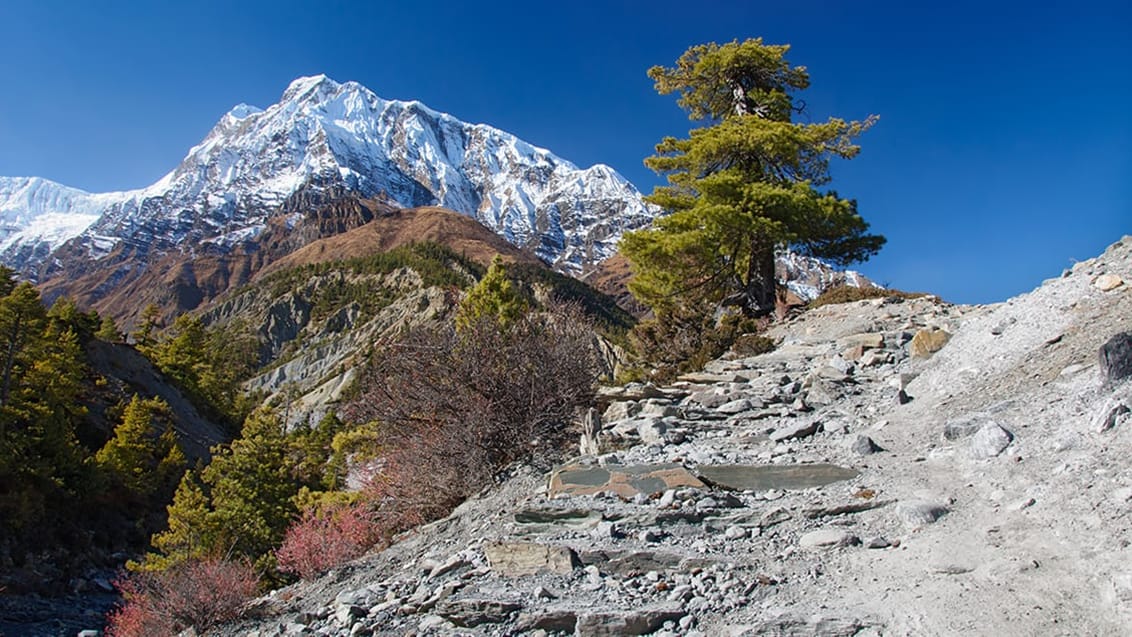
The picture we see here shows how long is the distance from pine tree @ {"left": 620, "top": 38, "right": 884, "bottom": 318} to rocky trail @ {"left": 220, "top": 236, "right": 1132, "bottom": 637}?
8.55 metres

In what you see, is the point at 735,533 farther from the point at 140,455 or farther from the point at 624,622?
the point at 140,455

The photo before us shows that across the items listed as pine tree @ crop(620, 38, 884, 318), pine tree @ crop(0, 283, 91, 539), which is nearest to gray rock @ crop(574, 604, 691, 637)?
pine tree @ crop(620, 38, 884, 318)

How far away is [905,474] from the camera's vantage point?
6.01 metres

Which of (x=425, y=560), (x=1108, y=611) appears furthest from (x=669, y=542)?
(x=1108, y=611)

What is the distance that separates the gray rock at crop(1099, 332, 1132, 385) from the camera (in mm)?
5773

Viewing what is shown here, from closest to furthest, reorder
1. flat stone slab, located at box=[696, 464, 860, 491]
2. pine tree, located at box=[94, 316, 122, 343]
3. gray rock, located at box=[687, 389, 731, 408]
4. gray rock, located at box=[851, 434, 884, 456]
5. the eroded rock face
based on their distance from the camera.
→ flat stone slab, located at box=[696, 464, 860, 491] < gray rock, located at box=[851, 434, 884, 456] < gray rock, located at box=[687, 389, 731, 408] < the eroded rock face < pine tree, located at box=[94, 316, 122, 343]

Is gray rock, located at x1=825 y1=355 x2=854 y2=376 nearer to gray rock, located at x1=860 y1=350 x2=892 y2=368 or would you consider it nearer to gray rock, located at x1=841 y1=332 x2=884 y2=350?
gray rock, located at x1=860 y1=350 x2=892 y2=368

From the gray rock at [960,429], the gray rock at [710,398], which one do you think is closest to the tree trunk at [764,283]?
the gray rock at [710,398]

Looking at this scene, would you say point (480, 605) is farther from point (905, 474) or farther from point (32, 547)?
point (32, 547)

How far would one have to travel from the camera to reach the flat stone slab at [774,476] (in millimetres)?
6254

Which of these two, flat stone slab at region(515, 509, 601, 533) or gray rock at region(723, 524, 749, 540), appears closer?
gray rock at region(723, 524, 749, 540)

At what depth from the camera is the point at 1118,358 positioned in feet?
19.0

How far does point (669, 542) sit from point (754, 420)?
4080 mm

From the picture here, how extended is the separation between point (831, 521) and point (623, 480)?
194 cm
